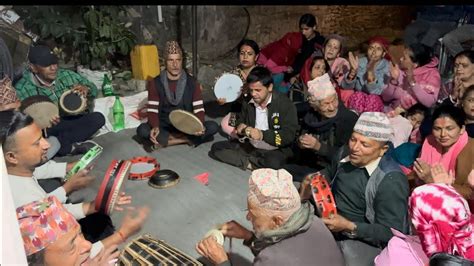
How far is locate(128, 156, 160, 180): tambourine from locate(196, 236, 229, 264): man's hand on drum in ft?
5.96

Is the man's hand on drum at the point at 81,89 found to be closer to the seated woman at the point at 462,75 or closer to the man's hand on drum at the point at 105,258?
the man's hand on drum at the point at 105,258

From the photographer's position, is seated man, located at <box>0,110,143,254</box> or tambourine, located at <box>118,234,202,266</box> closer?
tambourine, located at <box>118,234,202,266</box>

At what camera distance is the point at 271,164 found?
4438 mm

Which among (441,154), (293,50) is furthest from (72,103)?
(441,154)

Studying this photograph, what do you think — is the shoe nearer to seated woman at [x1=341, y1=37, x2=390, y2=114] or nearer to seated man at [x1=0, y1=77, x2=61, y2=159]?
seated man at [x1=0, y1=77, x2=61, y2=159]

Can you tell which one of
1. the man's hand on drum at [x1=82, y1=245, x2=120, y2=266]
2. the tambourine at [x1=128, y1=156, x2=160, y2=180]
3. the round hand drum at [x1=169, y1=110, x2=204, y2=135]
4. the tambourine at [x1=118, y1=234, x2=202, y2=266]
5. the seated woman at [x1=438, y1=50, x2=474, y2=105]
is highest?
the seated woman at [x1=438, y1=50, x2=474, y2=105]

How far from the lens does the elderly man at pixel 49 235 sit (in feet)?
7.52

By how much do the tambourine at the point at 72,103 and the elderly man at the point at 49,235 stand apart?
8.25 ft

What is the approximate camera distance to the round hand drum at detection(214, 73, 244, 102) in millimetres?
5012

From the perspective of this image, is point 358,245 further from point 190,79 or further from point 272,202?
point 190,79

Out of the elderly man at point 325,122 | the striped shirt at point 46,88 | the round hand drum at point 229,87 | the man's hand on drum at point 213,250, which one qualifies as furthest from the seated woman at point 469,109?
the striped shirt at point 46,88

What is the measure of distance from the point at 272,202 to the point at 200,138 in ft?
9.38

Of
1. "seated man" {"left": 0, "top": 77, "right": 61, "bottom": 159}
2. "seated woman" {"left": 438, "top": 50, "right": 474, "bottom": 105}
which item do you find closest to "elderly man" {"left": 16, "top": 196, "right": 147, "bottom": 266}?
"seated man" {"left": 0, "top": 77, "right": 61, "bottom": 159}

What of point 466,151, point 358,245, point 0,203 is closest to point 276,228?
point 358,245
